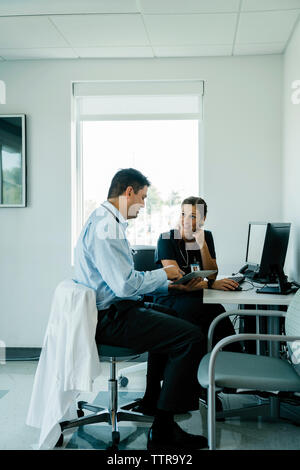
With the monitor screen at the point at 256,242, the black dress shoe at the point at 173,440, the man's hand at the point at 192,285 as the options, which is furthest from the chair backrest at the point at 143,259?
the black dress shoe at the point at 173,440

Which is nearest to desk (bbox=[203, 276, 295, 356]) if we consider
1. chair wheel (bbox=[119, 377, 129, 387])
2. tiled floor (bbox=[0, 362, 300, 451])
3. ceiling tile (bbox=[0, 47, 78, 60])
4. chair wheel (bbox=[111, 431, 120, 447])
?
tiled floor (bbox=[0, 362, 300, 451])

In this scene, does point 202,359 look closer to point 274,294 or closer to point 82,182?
point 274,294

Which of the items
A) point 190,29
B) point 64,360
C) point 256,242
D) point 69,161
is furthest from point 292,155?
point 64,360

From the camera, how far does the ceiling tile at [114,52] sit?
11.6 feet

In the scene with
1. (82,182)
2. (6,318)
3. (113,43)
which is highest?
(113,43)

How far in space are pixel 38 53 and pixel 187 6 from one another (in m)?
1.40

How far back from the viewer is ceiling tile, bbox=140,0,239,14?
2807 millimetres

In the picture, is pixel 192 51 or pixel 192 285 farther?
pixel 192 51

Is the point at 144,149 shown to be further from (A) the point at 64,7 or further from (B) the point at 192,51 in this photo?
(A) the point at 64,7

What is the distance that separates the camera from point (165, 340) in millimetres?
2057

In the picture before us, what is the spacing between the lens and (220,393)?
9.52 feet
